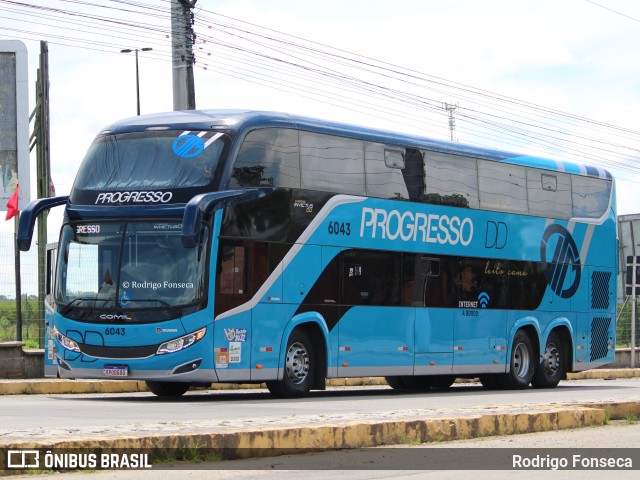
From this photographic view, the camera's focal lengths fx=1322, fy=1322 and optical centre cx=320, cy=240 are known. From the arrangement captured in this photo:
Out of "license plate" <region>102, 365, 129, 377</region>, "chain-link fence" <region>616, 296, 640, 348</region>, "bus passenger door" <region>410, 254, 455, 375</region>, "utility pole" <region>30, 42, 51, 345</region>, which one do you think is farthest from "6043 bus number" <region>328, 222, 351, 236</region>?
"chain-link fence" <region>616, 296, 640, 348</region>

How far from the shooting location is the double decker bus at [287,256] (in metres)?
18.6

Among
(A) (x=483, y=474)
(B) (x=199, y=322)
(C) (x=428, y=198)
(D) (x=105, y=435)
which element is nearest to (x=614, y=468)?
(A) (x=483, y=474)

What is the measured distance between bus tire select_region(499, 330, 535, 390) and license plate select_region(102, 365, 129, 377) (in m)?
9.07

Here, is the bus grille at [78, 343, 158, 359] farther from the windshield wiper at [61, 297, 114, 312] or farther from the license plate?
the windshield wiper at [61, 297, 114, 312]

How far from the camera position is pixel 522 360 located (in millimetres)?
25516

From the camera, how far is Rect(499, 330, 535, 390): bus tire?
82.5 ft

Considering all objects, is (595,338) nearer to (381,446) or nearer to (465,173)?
(465,173)

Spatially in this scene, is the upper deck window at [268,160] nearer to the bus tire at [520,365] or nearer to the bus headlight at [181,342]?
the bus headlight at [181,342]

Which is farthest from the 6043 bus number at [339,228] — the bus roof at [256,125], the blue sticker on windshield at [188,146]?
the blue sticker on windshield at [188,146]

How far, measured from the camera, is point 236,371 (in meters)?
18.9

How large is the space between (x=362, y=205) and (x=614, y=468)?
1140 cm

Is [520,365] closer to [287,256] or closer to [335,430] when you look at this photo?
[287,256]

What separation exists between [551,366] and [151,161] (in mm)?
10540

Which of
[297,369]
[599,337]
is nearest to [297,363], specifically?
[297,369]
